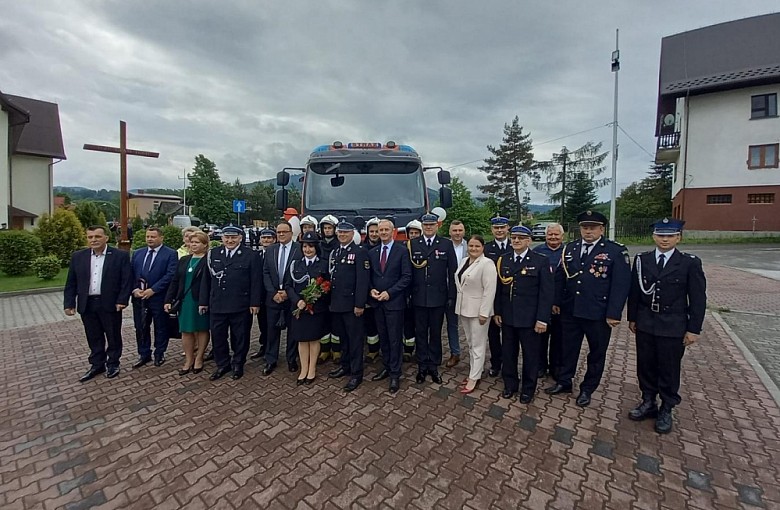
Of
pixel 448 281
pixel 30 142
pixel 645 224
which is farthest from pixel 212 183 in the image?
pixel 448 281

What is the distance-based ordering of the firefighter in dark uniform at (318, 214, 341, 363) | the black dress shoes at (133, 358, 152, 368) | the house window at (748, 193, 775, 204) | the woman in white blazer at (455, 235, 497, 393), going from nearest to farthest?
the woman in white blazer at (455, 235, 497, 393) → the firefighter in dark uniform at (318, 214, 341, 363) → the black dress shoes at (133, 358, 152, 368) → the house window at (748, 193, 775, 204)

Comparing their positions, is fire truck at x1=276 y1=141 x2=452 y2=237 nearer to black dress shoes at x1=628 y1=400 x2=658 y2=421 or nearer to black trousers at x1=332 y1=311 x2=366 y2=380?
black trousers at x1=332 y1=311 x2=366 y2=380

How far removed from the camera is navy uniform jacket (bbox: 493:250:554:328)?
3918 millimetres

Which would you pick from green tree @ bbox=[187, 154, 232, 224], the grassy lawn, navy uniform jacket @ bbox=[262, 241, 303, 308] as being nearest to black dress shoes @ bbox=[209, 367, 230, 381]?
navy uniform jacket @ bbox=[262, 241, 303, 308]

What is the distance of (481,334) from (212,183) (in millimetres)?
50680

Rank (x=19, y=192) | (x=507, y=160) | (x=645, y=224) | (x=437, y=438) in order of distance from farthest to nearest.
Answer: (x=507, y=160) → (x=645, y=224) → (x=19, y=192) → (x=437, y=438)

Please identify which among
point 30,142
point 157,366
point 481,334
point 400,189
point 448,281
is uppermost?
point 30,142

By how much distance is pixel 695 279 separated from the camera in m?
3.39

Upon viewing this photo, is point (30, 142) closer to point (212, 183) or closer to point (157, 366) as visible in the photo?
point (212, 183)

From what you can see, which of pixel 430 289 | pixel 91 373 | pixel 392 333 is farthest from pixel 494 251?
pixel 91 373

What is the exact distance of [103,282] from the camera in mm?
4617

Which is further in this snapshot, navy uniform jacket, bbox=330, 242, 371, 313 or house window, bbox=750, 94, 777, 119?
house window, bbox=750, 94, 777, 119

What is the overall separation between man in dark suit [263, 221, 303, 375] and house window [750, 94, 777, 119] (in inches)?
1244

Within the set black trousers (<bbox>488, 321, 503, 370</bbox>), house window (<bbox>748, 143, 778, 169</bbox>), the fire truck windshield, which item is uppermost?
house window (<bbox>748, 143, 778, 169</bbox>)
